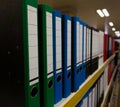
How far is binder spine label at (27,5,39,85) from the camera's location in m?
0.46

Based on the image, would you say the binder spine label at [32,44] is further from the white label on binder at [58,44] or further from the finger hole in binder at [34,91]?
the white label on binder at [58,44]

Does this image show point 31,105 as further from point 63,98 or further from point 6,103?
point 63,98

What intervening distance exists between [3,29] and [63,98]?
393mm

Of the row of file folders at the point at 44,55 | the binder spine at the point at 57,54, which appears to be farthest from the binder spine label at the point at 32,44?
the binder spine at the point at 57,54

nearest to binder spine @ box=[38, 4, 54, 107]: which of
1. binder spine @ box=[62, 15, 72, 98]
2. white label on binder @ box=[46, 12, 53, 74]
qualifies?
white label on binder @ box=[46, 12, 53, 74]

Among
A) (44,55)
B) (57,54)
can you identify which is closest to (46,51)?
(44,55)

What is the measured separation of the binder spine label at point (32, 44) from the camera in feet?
1.52

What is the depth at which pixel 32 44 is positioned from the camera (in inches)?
18.8

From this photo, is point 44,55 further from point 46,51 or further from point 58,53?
point 58,53

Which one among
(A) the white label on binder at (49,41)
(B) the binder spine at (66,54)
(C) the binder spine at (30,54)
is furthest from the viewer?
(B) the binder spine at (66,54)

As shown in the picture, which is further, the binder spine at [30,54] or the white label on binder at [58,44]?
the white label on binder at [58,44]

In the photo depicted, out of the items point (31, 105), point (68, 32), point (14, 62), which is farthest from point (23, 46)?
point (68, 32)

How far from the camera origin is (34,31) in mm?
485

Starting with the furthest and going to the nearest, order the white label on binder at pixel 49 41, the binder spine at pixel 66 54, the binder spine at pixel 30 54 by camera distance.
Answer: the binder spine at pixel 66 54, the white label on binder at pixel 49 41, the binder spine at pixel 30 54
